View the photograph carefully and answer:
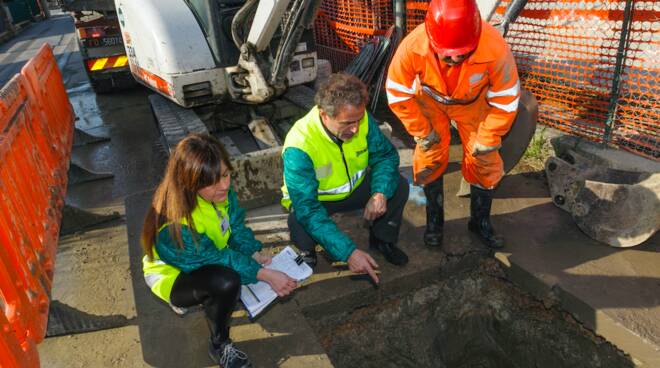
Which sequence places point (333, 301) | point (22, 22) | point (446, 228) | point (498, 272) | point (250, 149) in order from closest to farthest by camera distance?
1. point (333, 301)
2. point (498, 272)
3. point (446, 228)
4. point (250, 149)
5. point (22, 22)

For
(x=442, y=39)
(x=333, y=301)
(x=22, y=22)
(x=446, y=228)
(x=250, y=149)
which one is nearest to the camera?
(x=442, y=39)

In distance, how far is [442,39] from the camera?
103 inches

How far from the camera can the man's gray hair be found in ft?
8.08

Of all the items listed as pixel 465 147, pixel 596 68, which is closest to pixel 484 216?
pixel 465 147

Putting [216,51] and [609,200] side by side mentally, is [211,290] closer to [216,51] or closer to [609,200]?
[609,200]

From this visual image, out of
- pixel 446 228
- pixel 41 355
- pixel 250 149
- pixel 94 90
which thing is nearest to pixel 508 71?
pixel 446 228

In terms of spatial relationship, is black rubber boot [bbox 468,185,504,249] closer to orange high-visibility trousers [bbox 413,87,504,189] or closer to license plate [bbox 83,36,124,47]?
orange high-visibility trousers [bbox 413,87,504,189]

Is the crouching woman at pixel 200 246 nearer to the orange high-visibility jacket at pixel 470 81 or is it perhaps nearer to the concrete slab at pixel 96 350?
the concrete slab at pixel 96 350

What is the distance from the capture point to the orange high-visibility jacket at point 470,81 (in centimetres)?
272

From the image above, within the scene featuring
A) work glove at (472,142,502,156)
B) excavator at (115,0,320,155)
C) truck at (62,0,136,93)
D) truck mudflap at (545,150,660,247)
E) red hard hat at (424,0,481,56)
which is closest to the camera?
red hard hat at (424,0,481,56)

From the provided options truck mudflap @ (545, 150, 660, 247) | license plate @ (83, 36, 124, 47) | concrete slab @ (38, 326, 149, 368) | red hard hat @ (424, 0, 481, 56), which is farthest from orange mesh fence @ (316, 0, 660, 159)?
license plate @ (83, 36, 124, 47)

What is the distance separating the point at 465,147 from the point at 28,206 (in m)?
3.00

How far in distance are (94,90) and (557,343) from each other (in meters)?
8.83

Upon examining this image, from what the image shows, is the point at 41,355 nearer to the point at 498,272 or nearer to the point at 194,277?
the point at 194,277
